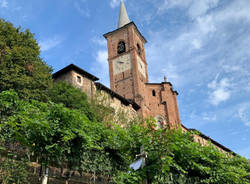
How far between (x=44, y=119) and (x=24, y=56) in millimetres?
8492

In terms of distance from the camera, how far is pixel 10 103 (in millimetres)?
7906

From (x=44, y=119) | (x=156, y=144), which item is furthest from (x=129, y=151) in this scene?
(x=44, y=119)

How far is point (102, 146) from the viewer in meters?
8.46

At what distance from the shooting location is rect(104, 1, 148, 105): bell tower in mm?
31984

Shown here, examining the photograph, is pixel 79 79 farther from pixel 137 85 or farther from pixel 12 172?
pixel 12 172

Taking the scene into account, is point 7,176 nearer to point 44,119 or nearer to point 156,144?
point 44,119

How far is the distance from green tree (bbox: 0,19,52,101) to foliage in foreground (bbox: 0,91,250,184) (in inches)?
197

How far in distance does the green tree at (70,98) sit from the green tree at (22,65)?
1.12m

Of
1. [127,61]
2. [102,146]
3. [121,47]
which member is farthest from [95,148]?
[121,47]

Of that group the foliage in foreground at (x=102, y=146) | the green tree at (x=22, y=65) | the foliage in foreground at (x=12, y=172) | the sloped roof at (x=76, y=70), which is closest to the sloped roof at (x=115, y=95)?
the sloped roof at (x=76, y=70)

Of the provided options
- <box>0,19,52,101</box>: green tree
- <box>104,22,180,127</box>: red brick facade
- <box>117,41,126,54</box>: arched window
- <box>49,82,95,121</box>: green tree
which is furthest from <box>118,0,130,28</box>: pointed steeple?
<box>0,19,52,101</box>: green tree

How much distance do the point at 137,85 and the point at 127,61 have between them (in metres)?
4.17

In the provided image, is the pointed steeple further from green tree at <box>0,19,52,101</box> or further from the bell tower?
green tree at <box>0,19,52,101</box>

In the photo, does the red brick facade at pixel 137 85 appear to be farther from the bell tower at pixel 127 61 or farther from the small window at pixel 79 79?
the small window at pixel 79 79
